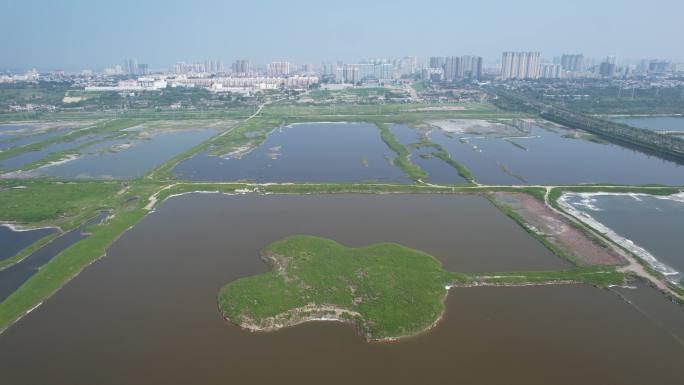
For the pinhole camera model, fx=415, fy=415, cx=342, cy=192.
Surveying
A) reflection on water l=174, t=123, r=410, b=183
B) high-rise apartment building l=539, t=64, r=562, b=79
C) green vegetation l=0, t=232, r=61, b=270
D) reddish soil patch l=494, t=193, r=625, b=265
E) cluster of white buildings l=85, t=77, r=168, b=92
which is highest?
high-rise apartment building l=539, t=64, r=562, b=79

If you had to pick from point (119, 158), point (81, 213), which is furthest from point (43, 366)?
point (119, 158)

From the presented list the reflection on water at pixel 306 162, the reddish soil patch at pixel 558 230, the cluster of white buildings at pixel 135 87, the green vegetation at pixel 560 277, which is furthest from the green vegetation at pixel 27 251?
the cluster of white buildings at pixel 135 87

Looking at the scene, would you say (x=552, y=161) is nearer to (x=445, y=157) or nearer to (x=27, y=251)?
(x=445, y=157)

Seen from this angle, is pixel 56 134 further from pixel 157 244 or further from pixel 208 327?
pixel 208 327

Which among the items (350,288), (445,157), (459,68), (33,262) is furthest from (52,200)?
(459,68)

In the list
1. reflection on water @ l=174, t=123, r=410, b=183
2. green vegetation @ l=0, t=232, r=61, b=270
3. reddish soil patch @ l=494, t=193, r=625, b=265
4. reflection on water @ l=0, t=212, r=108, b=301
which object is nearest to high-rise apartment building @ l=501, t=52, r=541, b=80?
reflection on water @ l=174, t=123, r=410, b=183

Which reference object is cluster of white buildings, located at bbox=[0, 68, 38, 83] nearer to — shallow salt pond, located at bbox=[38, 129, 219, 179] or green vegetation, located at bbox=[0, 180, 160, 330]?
shallow salt pond, located at bbox=[38, 129, 219, 179]

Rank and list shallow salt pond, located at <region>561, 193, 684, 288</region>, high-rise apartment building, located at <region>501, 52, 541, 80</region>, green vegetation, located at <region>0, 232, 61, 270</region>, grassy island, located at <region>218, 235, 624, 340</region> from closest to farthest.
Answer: grassy island, located at <region>218, 235, 624, 340</region>
green vegetation, located at <region>0, 232, 61, 270</region>
shallow salt pond, located at <region>561, 193, 684, 288</region>
high-rise apartment building, located at <region>501, 52, 541, 80</region>
